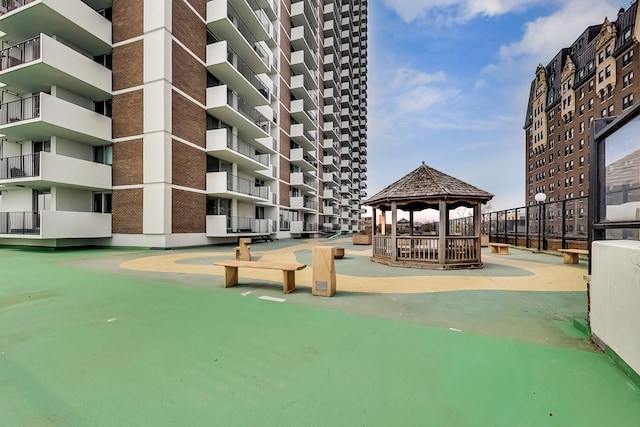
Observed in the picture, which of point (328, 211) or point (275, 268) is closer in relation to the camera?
point (275, 268)

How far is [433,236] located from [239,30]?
73.5 feet

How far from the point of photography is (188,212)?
18.1 meters

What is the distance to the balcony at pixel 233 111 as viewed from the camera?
64.6 feet

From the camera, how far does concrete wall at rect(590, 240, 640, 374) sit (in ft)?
8.74

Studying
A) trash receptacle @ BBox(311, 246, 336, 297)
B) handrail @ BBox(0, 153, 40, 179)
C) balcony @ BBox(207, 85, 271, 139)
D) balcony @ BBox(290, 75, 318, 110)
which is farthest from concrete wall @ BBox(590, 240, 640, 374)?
balcony @ BBox(290, 75, 318, 110)

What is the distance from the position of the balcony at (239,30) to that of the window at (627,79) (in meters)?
46.2

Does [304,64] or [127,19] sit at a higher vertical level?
[304,64]

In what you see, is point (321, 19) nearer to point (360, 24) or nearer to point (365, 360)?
point (360, 24)

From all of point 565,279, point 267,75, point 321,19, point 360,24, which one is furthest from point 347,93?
point 565,279

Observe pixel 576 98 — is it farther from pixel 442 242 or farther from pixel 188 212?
pixel 188 212

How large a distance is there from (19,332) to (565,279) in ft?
38.1

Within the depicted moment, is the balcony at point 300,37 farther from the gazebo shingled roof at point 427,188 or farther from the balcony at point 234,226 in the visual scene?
the gazebo shingled roof at point 427,188

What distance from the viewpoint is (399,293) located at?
20.7ft

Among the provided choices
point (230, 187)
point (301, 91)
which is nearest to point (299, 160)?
point (301, 91)
